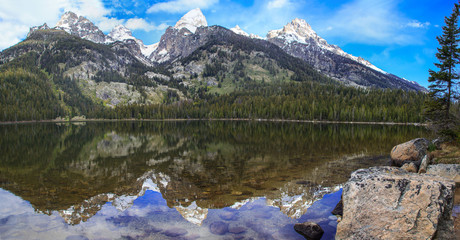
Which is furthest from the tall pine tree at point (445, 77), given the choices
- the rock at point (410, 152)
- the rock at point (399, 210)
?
the rock at point (399, 210)

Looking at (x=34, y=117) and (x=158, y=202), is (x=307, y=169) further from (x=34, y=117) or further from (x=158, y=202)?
(x=34, y=117)

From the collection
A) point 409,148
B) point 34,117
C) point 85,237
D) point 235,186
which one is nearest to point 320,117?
point 409,148

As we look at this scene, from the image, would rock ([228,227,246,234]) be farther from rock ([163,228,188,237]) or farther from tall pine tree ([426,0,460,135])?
tall pine tree ([426,0,460,135])

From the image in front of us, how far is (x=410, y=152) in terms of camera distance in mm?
27000

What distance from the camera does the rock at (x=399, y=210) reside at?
360 inches

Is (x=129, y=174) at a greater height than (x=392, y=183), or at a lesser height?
lesser

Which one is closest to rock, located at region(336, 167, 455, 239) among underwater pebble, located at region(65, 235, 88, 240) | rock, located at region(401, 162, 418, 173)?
underwater pebble, located at region(65, 235, 88, 240)

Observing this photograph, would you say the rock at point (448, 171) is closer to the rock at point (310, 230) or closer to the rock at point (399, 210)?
the rock at point (399, 210)

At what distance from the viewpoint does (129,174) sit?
24.2m

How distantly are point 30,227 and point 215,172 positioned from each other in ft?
49.1

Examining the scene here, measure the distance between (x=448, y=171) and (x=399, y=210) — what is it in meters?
12.6

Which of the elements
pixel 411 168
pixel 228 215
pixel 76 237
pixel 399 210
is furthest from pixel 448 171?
pixel 76 237

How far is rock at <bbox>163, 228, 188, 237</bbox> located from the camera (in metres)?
12.2

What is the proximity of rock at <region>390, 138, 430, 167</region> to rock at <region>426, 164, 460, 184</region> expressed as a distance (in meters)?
7.85
